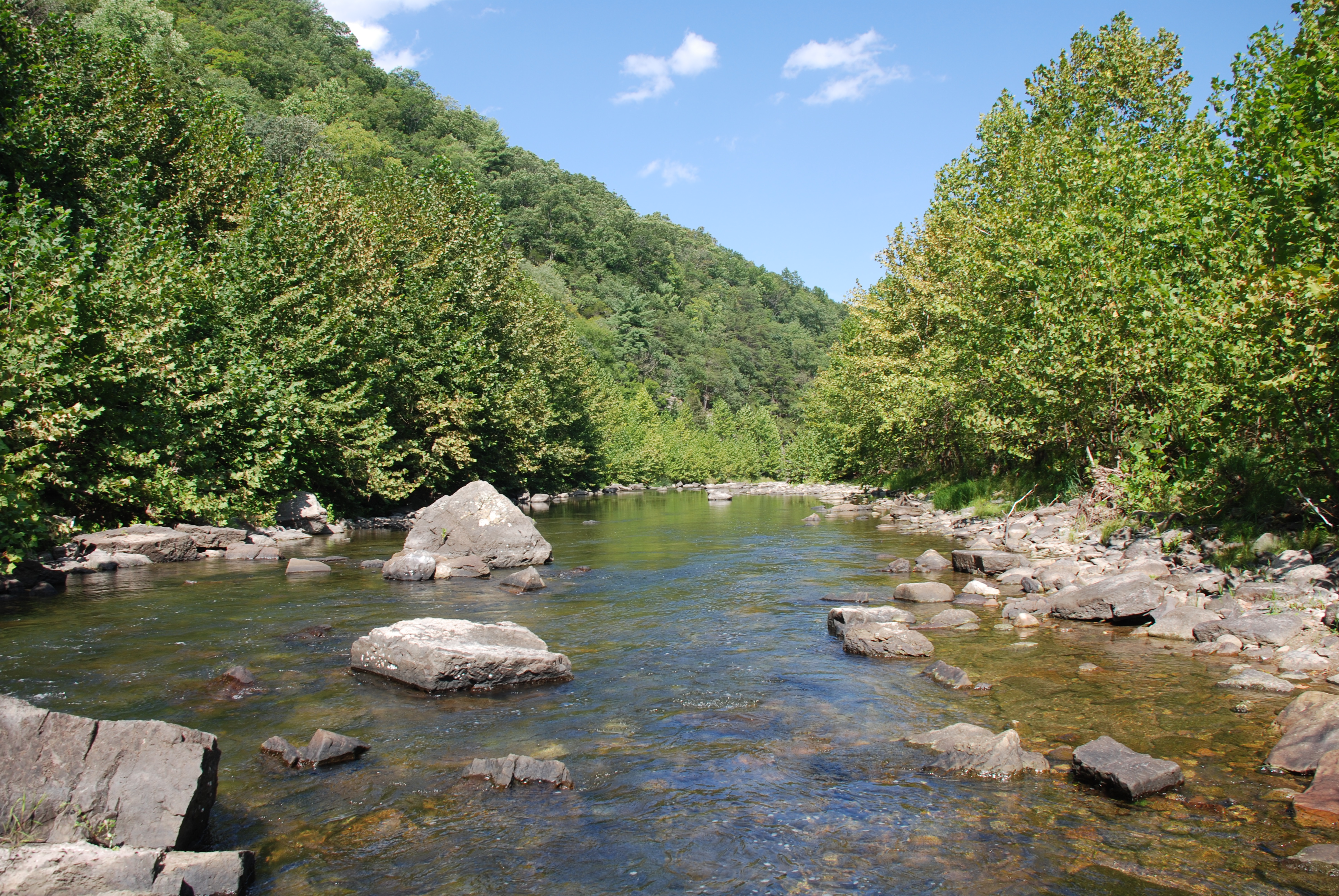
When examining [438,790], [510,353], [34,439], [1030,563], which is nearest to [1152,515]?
[1030,563]

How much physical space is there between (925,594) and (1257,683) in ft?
19.7

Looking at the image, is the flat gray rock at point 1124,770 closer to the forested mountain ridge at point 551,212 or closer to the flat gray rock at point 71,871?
the flat gray rock at point 71,871

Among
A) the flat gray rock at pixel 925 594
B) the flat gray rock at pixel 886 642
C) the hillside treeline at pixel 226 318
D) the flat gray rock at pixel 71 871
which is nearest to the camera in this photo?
the flat gray rock at pixel 71 871

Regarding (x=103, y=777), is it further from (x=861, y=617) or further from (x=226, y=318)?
(x=226, y=318)

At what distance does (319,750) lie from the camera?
7391 mm

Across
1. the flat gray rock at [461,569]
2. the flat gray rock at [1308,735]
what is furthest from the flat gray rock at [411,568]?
the flat gray rock at [1308,735]

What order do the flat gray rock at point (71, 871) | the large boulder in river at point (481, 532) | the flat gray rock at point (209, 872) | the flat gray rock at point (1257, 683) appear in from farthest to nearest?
1. the large boulder in river at point (481, 532)
2. the flat gray rock at point (1257, 683)
3. the flat gray rock at point (209, 872)
4. the flat gray rock at point (71, 871)

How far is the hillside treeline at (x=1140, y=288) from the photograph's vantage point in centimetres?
1341

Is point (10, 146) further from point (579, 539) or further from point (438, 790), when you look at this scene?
point (438, 790)

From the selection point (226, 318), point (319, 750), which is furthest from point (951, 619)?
point (226, 318)

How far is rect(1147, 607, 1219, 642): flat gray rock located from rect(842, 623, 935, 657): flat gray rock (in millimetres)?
3509

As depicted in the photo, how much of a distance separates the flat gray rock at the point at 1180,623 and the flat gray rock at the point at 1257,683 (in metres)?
2.04

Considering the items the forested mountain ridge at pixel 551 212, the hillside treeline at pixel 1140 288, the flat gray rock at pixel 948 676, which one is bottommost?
the flat gray rock at pixel 948 676

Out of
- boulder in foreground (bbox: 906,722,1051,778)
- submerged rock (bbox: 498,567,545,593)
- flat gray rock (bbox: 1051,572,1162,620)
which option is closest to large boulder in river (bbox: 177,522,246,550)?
submerged rock (bbox: 498,567,545,593)
